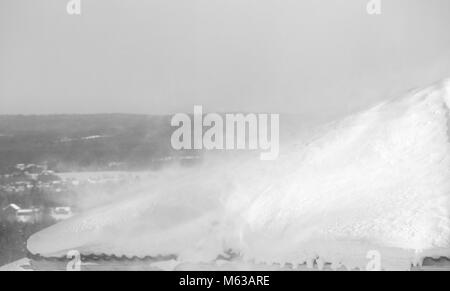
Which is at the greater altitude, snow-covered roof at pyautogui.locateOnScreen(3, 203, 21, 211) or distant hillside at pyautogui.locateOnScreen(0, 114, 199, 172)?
distant hillside at pyautogui.locateOnScreen(0, 114, 199, 172)

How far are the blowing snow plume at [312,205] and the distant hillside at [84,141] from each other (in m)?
1.53

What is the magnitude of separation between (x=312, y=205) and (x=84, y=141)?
6.96 metres

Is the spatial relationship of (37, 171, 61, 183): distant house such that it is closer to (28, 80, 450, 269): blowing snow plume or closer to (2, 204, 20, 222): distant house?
(2, 204, 20, 222): distant house

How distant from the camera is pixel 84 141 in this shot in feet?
46.7

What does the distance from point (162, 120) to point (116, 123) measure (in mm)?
1344

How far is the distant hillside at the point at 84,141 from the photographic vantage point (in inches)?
540

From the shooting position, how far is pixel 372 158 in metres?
10.8

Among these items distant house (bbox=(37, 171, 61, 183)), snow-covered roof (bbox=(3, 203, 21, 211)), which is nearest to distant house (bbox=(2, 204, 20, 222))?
snow-covered roof (bbox=(3, 203, 21, 211))

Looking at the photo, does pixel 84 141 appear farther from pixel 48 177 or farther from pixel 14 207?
pixel 14 207

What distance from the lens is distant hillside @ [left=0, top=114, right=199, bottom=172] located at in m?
13.7

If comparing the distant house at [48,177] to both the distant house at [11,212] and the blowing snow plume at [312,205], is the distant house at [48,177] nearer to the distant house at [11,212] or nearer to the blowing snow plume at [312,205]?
the distant house at [11,212]

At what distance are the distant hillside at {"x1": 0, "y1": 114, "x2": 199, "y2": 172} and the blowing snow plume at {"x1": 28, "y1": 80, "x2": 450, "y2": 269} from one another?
153 cm

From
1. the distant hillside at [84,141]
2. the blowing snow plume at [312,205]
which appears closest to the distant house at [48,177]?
the distant hillside at [84,141]

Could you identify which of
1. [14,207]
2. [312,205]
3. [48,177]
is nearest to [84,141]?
[48,177]
